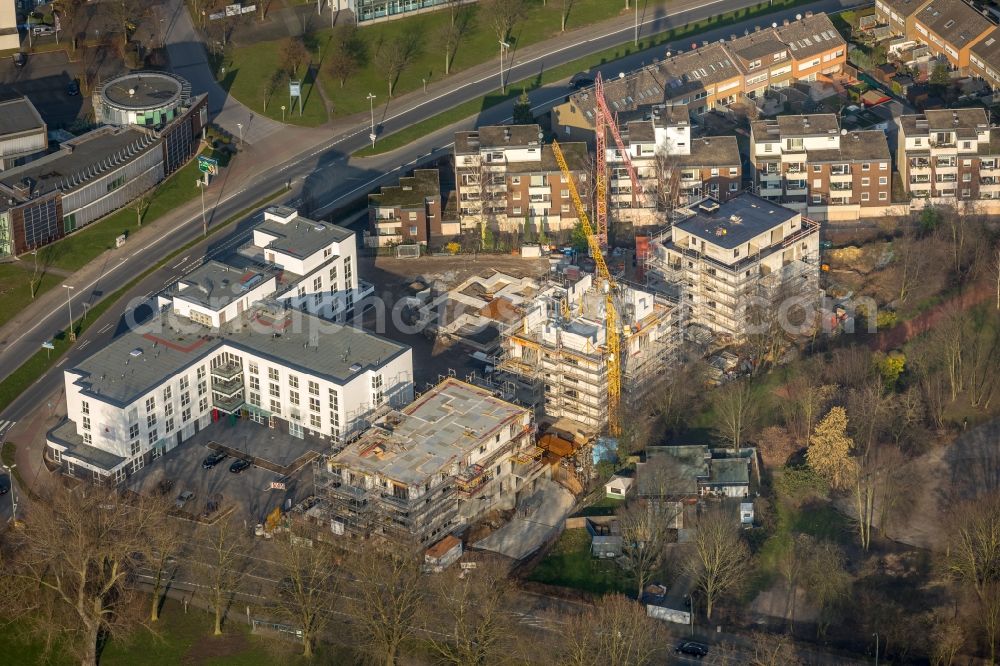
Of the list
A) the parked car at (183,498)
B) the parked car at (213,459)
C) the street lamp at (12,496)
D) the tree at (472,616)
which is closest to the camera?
the tree at (472,616)

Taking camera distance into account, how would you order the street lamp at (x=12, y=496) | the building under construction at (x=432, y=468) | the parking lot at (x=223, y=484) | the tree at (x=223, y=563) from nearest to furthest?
1. the tree at (x=223, y=563)
2. the building under construction at (x=432, y=468)
3. the street lamp at (x=12, y=496)
4. the parking lot at (x=223, y=484)

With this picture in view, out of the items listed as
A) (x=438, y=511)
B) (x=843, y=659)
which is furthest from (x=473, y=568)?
(x=843, y=659)

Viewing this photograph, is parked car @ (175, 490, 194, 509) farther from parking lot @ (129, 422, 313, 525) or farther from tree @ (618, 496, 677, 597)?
tree @ (618, 496, 677, 597)

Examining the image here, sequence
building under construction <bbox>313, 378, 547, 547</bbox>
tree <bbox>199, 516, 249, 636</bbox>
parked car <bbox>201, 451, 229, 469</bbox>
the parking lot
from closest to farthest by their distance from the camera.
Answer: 1. tree <bbox>199, 516, 249, 636</bbox>
2. building under construction <bbox>313, 378, 547, 547</bbox>
3. the parking lot
4. parked car <bbox>201, 451, 229, 469</bbox>

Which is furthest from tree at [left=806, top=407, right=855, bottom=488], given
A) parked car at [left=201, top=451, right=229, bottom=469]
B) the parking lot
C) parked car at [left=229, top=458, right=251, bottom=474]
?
parked car at [left=201, top=451, right=229, bottom=469]

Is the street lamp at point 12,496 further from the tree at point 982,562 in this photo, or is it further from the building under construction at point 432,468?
the tree at point 982,562

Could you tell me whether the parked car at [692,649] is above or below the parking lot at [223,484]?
below

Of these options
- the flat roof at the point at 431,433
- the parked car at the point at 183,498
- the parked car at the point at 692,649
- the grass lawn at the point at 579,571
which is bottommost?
the parked car at the point at 692,649

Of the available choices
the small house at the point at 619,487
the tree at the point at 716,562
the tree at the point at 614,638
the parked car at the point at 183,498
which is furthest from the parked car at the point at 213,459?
the tree at the point at 716,562
